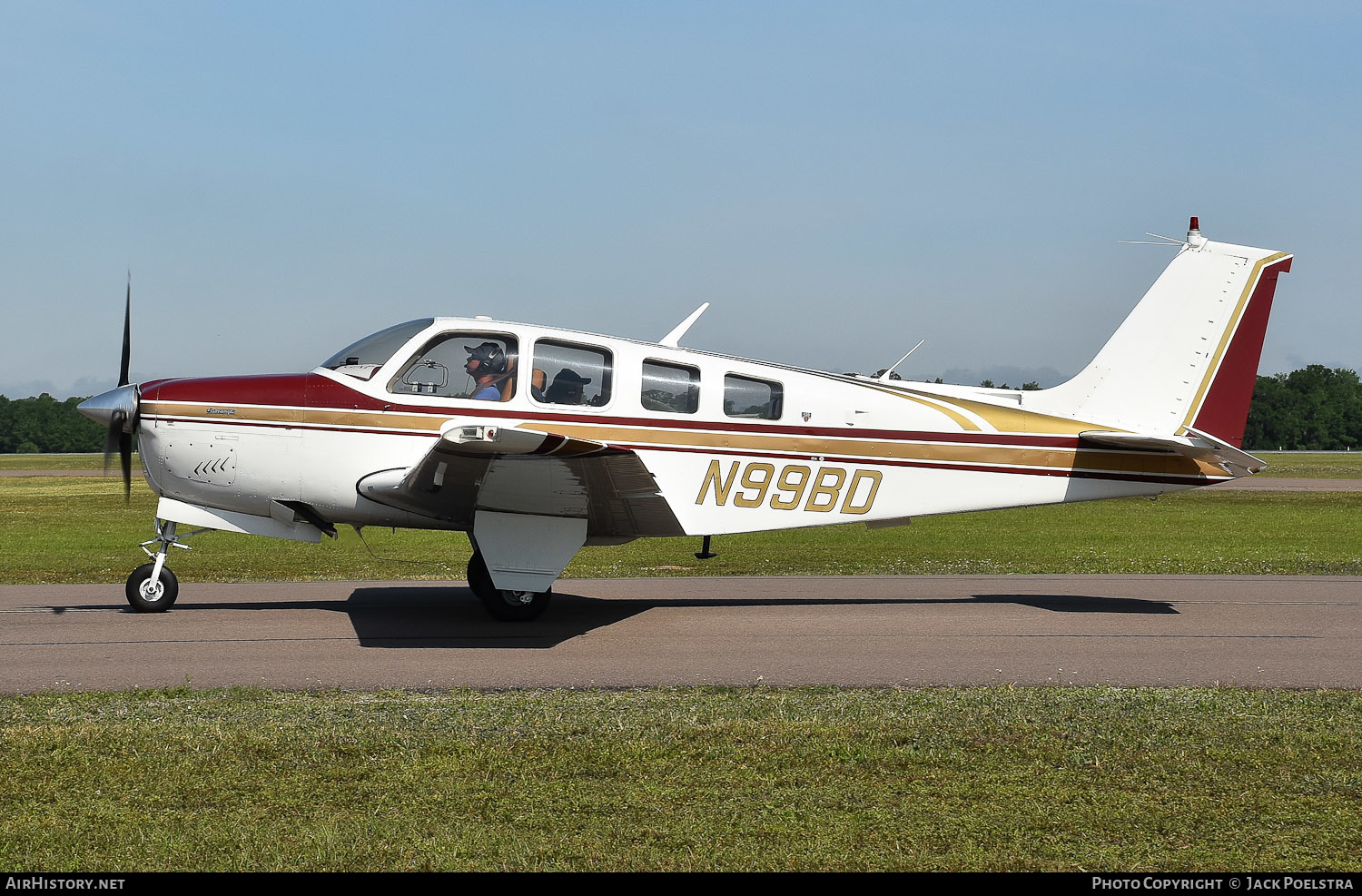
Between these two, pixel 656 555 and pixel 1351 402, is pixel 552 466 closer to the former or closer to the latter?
pixel 656 555

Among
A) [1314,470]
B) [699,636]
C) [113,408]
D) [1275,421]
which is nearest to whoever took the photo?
[699,636]

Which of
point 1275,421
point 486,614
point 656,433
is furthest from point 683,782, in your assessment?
point 1275,421

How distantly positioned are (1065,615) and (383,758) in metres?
7.24

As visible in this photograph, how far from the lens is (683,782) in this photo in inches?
203

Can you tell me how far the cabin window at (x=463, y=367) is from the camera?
32.4 feet

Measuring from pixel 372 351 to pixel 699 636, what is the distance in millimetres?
3806

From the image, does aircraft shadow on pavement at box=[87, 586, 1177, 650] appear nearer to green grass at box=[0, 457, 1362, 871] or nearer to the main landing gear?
the main landing gear

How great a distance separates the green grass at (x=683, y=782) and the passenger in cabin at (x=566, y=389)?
3.53 meters

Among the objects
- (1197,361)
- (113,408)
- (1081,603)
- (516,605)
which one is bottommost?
(516,605)

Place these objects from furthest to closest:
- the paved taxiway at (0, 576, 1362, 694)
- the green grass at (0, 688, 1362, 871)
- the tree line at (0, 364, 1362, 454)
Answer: the tree line at (0, 364, 1362, 454)
the paved taxiway at (0, 576, 1362, 694)
the green grass at (0, 688, 1362, 871)

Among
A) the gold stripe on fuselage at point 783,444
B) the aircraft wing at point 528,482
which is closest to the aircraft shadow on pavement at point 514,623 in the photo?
the aircraft wing at point 528,482

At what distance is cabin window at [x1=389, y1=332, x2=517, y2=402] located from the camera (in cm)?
989

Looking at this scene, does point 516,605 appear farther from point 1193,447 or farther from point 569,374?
point 1193,447

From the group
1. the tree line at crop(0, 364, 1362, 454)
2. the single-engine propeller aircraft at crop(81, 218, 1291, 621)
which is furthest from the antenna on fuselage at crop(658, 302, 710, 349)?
the tree line at crop(0, 364, 1362, 454)
